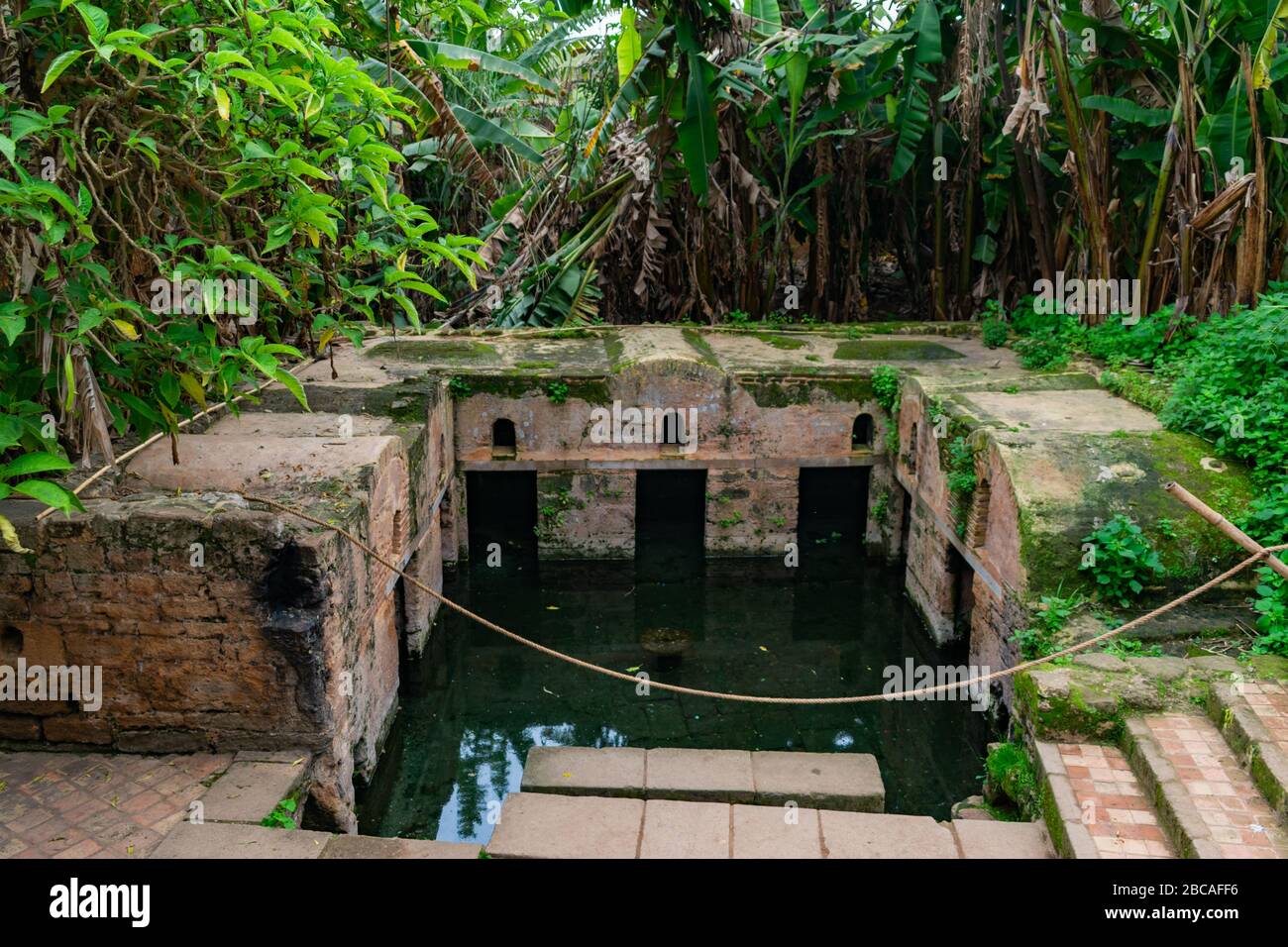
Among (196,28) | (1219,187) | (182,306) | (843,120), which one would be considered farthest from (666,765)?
(843,120)

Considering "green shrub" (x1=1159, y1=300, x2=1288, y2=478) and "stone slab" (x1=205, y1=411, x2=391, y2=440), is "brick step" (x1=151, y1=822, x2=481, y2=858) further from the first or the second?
"green shrub" (x1=1159, y1=300, x2=1288, y2=478)

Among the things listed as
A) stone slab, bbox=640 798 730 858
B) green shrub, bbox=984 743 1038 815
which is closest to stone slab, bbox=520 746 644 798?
stone slab, bbox=640 798 730 858

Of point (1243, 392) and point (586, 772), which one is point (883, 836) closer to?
point (586, 772)

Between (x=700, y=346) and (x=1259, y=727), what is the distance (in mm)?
7853

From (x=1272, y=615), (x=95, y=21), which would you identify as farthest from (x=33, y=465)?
(x=1272, y=615)

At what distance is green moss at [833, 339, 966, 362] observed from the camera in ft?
38.4

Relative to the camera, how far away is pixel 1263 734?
17.6 ft

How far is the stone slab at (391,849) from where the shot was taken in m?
5.18

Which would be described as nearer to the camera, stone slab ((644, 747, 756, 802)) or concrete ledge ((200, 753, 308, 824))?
concrete ledge ((200, 753, 308, 824))

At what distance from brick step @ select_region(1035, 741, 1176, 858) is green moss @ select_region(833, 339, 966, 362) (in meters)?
6.48

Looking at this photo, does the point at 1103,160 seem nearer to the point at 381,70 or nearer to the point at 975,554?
the point at 975,554

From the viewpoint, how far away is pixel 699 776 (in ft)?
21.5

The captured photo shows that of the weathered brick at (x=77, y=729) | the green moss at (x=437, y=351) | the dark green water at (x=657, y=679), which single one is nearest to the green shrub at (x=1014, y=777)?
the dark green water at (x=657, y=679)

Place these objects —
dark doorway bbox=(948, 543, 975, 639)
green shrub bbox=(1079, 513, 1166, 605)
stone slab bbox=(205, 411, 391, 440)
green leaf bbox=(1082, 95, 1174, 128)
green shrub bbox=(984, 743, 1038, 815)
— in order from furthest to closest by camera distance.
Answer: green leaf bbox=(1082, 95, 1174, 128)
dark doorway bbox=(948, 543, 975, 639)
stone slab bbox=(205, 411, 391, 440)
green shrub bbox=(1079, 513, 1166, 605)
green shrub bbox=(984, 743, 1038, 815)
